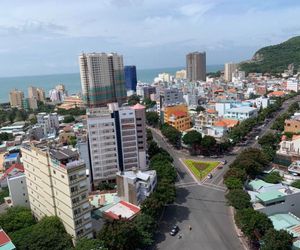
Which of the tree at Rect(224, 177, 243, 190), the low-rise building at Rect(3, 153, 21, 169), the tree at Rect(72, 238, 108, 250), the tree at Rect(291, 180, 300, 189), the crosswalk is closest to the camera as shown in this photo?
the tree at Rect(72, 238, 108, 250)

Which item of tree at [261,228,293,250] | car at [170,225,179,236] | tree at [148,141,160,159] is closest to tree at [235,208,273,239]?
tree at [261,228,293,250]

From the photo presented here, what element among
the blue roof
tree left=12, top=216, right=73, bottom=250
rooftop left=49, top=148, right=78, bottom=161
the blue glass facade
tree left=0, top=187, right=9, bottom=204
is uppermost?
the blue glass facade

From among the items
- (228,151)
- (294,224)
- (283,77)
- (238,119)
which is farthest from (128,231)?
(283,77)

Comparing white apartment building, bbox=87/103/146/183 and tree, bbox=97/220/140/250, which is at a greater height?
white apartment building, bbox=87/103/146/183

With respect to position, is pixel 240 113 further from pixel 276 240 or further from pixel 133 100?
pixel 133 100

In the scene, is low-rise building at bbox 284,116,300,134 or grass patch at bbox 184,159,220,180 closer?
grass patch at bbox 184,159,220,180

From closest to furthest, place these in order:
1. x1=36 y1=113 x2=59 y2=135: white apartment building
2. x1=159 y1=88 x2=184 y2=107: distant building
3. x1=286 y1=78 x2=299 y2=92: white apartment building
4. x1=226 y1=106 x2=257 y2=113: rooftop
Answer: x1=226 y1=106 x2=257 y2=113: rooftop → x1=36 y1=113 x2=59 y2=135: white apartment building → x1=159 y1=88 x2=184 y2=107: distant building → x1=286 y1=78 x2=299 y2=92: white apartment building

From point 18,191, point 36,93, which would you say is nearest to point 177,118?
point 18,191

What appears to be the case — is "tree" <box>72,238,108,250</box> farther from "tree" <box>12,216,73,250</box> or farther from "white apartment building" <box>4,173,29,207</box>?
"white apartment building" <box>4,173,29,207</box>
